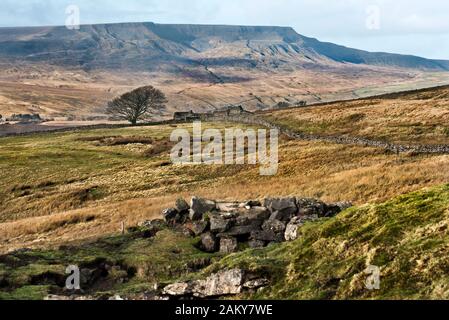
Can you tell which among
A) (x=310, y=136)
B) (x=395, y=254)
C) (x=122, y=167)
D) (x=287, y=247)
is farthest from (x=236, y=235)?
(x=310, y=136)

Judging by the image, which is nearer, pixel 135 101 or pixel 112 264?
pixel 112 264

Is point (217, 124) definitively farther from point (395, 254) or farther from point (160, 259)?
point (395, 254)

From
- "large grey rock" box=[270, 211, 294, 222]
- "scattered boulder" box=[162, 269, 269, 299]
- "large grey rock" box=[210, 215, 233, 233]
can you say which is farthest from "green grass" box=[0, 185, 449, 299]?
"large grey rock" box=[270, 211, 294, 222]

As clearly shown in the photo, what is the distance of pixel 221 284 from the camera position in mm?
15961

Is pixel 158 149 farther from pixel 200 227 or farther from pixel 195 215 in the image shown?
pixel 200 227

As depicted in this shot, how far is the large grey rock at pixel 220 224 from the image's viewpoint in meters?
25.2

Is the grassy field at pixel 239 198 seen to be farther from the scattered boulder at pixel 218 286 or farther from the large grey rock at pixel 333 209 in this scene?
the large grey rock at pixel 333 209

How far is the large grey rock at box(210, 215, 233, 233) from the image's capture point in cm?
2517

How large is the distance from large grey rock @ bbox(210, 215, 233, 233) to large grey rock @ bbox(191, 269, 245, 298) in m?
8.79

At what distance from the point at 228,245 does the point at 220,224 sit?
1.73 meters

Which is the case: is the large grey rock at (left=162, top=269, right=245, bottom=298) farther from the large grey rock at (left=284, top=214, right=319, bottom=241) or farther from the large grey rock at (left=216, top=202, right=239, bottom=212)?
the large grey rock at (left=216, top=202, right=239, bottom=212)

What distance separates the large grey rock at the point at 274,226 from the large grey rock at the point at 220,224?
1.66m

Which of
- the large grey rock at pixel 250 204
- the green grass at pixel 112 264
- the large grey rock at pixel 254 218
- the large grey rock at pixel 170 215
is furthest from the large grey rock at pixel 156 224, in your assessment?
the large grey rock at pixel 254 218

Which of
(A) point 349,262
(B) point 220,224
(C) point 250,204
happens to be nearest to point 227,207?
(C) point 250,204
